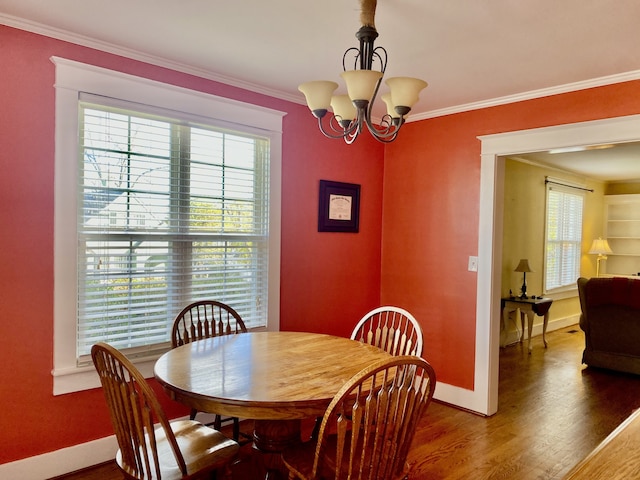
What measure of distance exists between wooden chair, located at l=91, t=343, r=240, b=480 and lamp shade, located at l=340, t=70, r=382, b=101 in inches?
50.7

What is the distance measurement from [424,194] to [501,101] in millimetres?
942

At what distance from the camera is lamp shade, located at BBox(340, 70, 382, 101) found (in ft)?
5.64

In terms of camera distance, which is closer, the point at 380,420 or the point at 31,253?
the point at 380,420

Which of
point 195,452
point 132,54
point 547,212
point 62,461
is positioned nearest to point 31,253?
point 62,461

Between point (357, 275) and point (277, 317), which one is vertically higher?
point (357, 275)

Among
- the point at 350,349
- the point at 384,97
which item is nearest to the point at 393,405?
the point at 350,349

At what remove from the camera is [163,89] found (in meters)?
2.73

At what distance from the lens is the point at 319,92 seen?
1924mm

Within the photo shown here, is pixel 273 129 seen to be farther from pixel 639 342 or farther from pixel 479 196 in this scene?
pixel 639 342

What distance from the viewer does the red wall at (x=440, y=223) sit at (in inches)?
139

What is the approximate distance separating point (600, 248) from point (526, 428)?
5.07m

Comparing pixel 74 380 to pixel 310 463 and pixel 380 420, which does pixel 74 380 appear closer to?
pixel 310 463

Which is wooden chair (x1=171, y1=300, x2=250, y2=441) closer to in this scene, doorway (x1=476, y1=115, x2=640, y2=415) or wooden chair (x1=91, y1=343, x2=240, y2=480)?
wooden chair (x1=91, y1=343, x2=240, y2=480)

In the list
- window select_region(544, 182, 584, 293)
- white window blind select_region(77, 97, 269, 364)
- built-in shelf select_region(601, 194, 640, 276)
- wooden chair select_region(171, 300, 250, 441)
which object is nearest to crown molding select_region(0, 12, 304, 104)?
white window blind select_region(77, 97, 269, 364)
